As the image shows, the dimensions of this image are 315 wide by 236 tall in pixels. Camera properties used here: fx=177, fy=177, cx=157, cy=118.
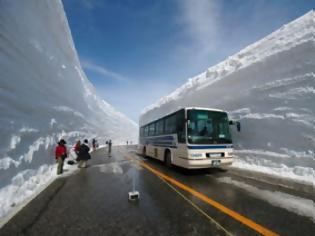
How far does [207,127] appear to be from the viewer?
8.04 meters

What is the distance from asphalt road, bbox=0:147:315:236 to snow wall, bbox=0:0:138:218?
1.15 m

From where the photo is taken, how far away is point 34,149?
330 inches

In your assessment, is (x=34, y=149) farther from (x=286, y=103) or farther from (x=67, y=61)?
(x=67, y=61)

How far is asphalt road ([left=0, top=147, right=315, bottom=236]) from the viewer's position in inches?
130

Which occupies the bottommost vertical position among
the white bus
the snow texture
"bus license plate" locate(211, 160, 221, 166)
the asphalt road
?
the asphalt road

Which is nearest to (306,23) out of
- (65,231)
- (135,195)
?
(135,195)

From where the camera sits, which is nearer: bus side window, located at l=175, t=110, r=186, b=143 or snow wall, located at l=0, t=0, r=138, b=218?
snow wall, located at l=0, t=0, r=138, b=218

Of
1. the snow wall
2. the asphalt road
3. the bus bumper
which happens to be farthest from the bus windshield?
the snow wall

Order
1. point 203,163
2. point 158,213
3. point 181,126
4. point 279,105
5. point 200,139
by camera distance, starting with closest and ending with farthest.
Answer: point 158,213
point 203,163
point 200,139
point 181,126
point 279,105

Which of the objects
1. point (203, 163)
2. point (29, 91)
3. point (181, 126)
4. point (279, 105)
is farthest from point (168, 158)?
point (29, 91)

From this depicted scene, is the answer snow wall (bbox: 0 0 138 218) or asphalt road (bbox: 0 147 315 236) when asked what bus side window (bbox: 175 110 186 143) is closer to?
asphalt road (bbox: 0 147 315 236)

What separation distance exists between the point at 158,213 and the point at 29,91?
12.2 metres

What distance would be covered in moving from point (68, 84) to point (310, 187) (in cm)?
2540

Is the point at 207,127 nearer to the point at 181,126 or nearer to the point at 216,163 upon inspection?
the point at 181,126
